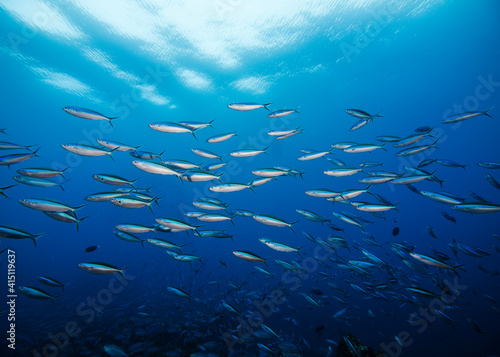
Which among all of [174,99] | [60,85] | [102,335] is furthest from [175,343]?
[60,85]

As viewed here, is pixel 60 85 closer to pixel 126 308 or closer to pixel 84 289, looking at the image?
pixel 84 289

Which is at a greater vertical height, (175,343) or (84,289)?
(175,343)

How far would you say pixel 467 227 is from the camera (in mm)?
62000

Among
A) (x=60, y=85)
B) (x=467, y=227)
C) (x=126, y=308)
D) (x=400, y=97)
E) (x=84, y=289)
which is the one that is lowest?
(x=84, y=289)

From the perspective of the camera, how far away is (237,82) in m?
24.5

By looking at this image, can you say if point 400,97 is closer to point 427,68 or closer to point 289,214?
point 427,68

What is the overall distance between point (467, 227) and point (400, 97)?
180 ft

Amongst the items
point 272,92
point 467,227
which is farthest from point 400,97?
point 467,227

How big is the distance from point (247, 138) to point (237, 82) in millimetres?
19735

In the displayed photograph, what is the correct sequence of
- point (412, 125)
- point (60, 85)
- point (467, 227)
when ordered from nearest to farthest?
point (60, 85)
point (412, 125)
point (467, 227)

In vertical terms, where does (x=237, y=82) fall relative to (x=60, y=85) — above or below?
above

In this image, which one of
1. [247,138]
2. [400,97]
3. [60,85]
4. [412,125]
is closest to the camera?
[60,85]

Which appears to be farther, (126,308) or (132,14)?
(132,14)

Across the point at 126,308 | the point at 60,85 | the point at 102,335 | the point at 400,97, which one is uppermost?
the point at 400,97
